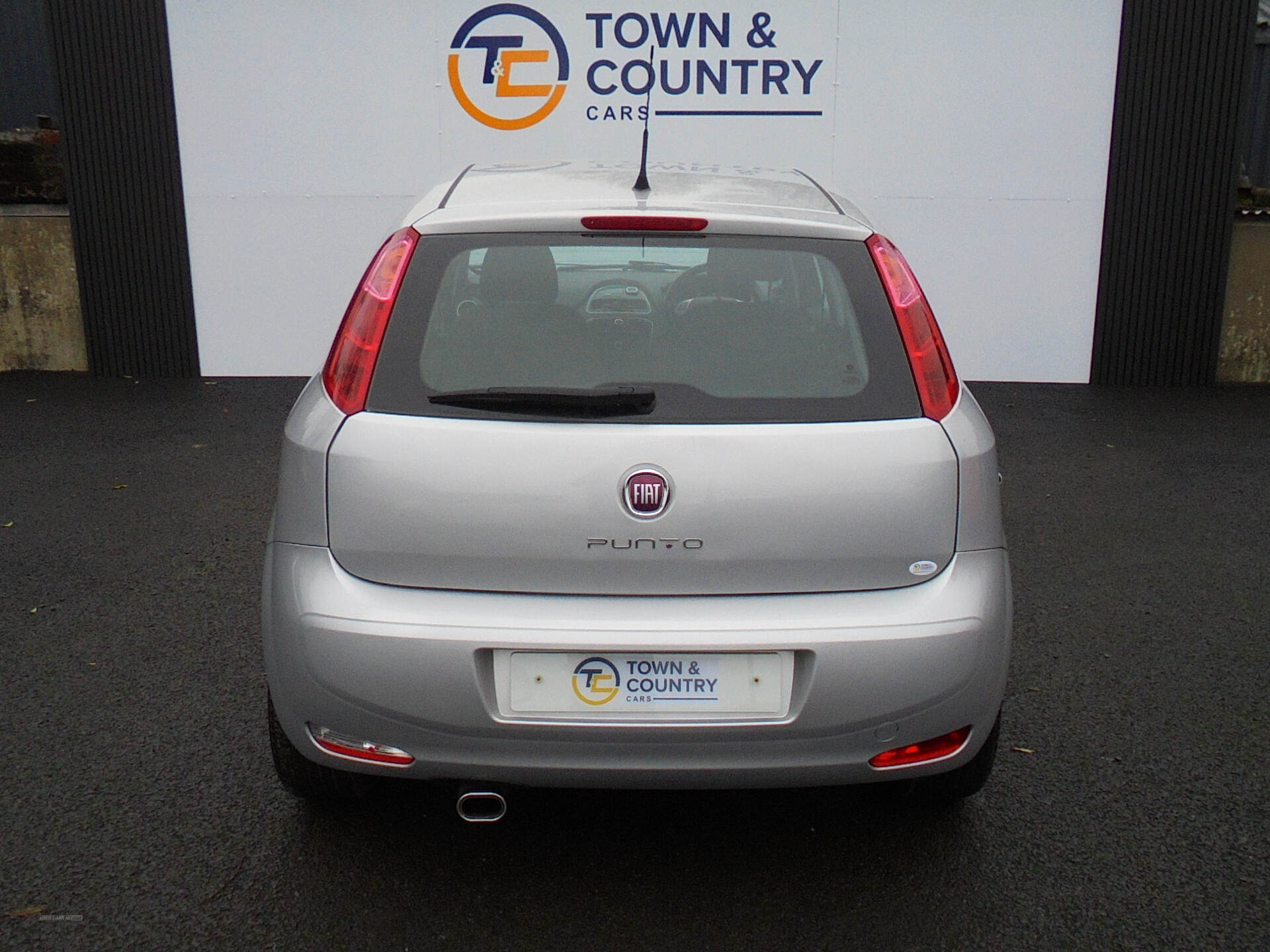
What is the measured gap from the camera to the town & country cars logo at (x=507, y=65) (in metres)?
8.84

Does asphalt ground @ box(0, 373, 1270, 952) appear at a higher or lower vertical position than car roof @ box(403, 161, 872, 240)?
lower

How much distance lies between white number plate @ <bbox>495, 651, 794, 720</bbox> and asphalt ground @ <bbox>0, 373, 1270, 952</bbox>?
0.52 metres

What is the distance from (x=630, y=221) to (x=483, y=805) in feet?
4.19

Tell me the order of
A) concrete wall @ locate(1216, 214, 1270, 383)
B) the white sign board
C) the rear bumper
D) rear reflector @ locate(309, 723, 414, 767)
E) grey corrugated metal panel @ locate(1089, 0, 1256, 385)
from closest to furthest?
the rear bumper < rear reflector @ locate(309, 723, 414, 767) < grey corrugated metal panel @ locate(1089, 0, 1256, 385) < the white sign board < concrete wall @ locate(1216, 214, 1270, 383)

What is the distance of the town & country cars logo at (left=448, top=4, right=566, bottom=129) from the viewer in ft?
29.0

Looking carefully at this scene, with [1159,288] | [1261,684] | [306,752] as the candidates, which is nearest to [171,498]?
[306,752]

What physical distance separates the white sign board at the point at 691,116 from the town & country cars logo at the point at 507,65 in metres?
0.01

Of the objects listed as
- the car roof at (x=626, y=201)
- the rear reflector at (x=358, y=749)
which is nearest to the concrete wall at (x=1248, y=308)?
the car roof at (x=626, y=201)

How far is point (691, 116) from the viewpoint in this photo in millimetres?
8883

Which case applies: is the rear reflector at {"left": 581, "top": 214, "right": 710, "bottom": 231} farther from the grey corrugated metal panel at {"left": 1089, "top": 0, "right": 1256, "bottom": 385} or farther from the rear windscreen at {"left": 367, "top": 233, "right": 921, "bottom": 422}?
the grey corrugated metal panel at {"left": 1089, "top": 0, "right": 1256, "bottom": 385}

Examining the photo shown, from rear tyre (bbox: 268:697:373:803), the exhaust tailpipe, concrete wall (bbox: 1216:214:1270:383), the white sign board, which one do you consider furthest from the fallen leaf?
concrete wall (bbox: 1216:214:1270:383)

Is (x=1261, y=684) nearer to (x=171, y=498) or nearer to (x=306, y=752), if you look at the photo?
(x=306, y=752)

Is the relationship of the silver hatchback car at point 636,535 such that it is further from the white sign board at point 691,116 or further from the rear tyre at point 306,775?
the white sign board at point 691,116

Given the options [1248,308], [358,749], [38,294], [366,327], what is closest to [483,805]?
[358,749]
